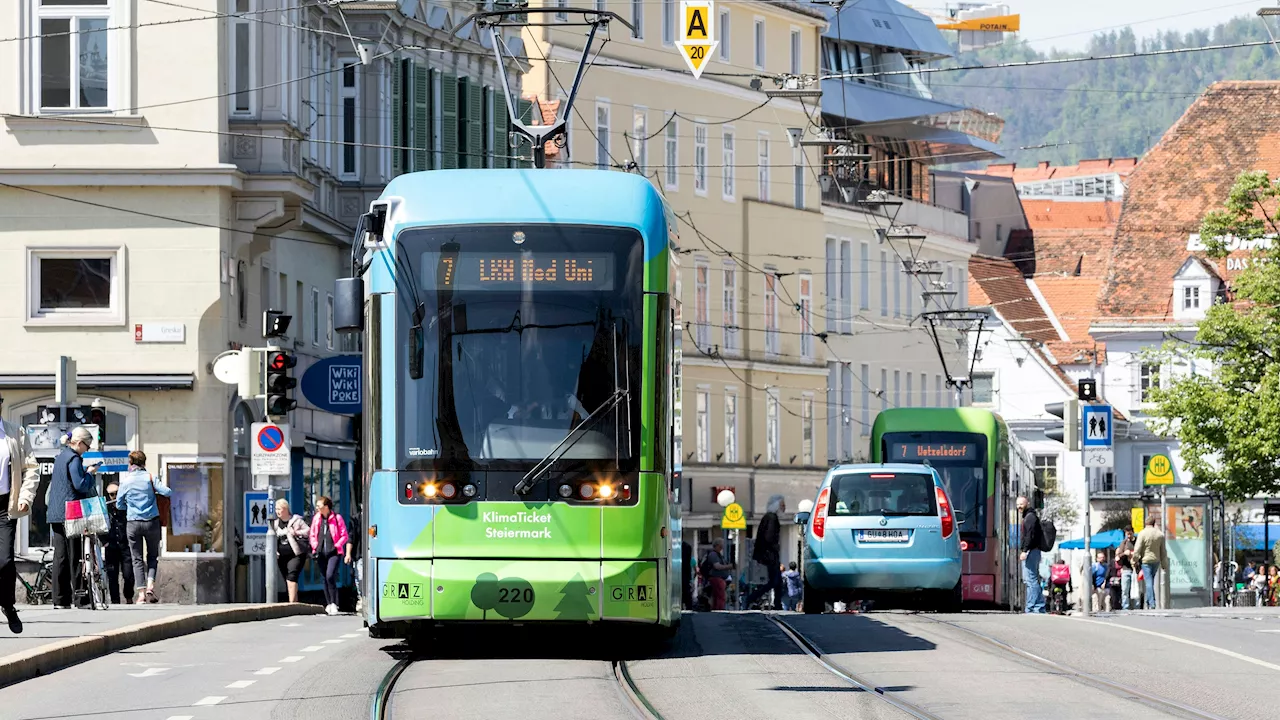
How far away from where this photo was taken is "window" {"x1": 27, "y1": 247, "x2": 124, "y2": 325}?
3797 cm

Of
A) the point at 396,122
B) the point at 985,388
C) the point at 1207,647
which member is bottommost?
the point at 1207,647

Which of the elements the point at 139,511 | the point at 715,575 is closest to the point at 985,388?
the point at 715,575

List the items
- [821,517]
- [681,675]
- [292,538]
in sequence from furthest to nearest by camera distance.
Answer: [292,538]
[821,517]
[681,675]

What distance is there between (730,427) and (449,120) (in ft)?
81.0

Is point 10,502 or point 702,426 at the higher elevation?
point 702,426

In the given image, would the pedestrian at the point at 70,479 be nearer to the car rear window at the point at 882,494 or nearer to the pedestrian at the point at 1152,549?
the car rear window at the point at 882,494

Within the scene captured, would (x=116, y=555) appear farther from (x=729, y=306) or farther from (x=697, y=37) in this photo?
(x=729, y=306)

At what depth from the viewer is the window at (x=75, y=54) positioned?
3747 cm

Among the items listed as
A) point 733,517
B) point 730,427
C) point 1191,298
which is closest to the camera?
point 733,517

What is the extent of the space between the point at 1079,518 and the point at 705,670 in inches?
3235

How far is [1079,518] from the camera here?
99.1 m

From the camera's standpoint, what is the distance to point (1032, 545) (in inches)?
1428

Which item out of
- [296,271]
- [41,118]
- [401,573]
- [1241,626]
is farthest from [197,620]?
[296,271]

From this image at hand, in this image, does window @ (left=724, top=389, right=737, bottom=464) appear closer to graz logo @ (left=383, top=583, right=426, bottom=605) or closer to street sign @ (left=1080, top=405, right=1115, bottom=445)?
street sign @ (left=1080, top=405, right=1115, bottom=445)
